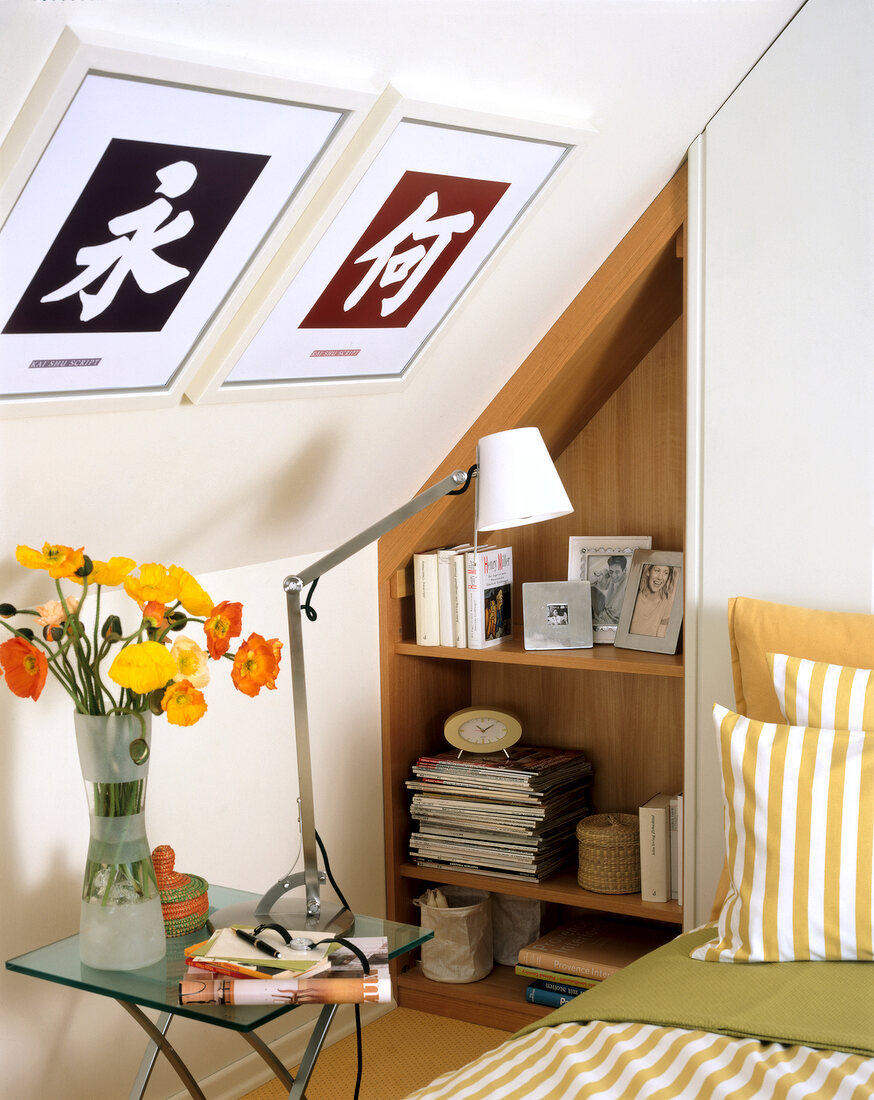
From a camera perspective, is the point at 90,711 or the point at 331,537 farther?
the point at 331,537

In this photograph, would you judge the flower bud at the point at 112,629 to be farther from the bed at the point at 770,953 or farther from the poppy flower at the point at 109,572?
the bed at the point at 770,953

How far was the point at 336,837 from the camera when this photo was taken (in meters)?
2.58

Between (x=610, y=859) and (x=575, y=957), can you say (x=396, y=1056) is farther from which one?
(x=610, y=859)

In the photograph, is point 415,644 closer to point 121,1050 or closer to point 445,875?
point 445,875

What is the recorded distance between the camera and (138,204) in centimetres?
143

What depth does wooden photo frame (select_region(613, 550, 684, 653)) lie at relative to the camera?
2.48 metres

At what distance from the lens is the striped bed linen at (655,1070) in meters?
1.32

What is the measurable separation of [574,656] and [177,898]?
1045 mm

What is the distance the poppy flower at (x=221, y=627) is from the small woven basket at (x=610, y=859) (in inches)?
47.2

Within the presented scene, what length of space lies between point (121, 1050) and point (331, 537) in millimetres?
1088

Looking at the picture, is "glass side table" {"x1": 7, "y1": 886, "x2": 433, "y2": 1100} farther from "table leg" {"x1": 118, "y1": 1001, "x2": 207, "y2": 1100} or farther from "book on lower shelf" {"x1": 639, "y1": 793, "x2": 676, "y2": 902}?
"book on lower shelf" {"x1": 639, "y1": 793, "x2": 676, "y2": 902}

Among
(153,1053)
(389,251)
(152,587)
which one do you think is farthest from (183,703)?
(389,251)

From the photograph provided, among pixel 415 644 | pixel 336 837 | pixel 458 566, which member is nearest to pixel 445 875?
→ pixel 336 837

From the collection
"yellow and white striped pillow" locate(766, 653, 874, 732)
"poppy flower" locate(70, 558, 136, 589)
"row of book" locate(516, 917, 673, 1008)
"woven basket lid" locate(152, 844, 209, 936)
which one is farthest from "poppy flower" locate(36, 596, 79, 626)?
"row of book" locate(516, 917, 673, 1008)
